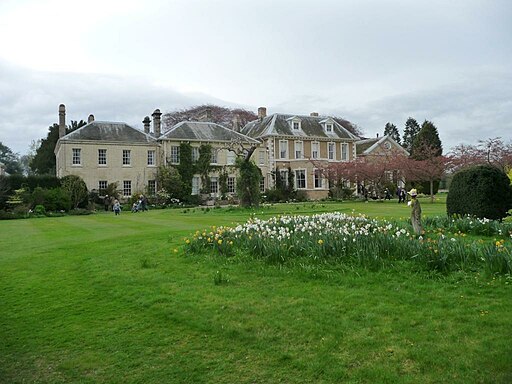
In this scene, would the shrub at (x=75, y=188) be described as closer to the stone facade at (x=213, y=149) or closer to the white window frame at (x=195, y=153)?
the stone facade at (x=213, y=149)

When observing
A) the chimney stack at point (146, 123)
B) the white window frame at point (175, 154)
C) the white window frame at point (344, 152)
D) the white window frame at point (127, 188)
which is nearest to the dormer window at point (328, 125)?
the white window frame at point (344, 152)

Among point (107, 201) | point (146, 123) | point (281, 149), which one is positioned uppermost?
point (146, 123)

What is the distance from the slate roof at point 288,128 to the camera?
1969 inches

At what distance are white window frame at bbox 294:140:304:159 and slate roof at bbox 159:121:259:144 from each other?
5452 millimetres

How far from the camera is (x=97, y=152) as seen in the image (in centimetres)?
4159

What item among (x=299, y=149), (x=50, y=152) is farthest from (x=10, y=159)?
(x=299, y=149)

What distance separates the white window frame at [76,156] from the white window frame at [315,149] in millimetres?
23945

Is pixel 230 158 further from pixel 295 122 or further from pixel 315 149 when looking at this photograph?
pixel 315 149

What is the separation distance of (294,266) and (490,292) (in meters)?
2.98

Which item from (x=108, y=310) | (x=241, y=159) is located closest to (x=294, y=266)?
(x=108, y=310)

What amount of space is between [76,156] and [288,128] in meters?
22.0

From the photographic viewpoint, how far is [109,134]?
42750 mm

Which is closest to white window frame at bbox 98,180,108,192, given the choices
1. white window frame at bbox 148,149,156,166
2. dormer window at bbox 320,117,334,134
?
white window frame at bbox 148,149,156,166

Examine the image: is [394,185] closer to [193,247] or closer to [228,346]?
[193,247]
